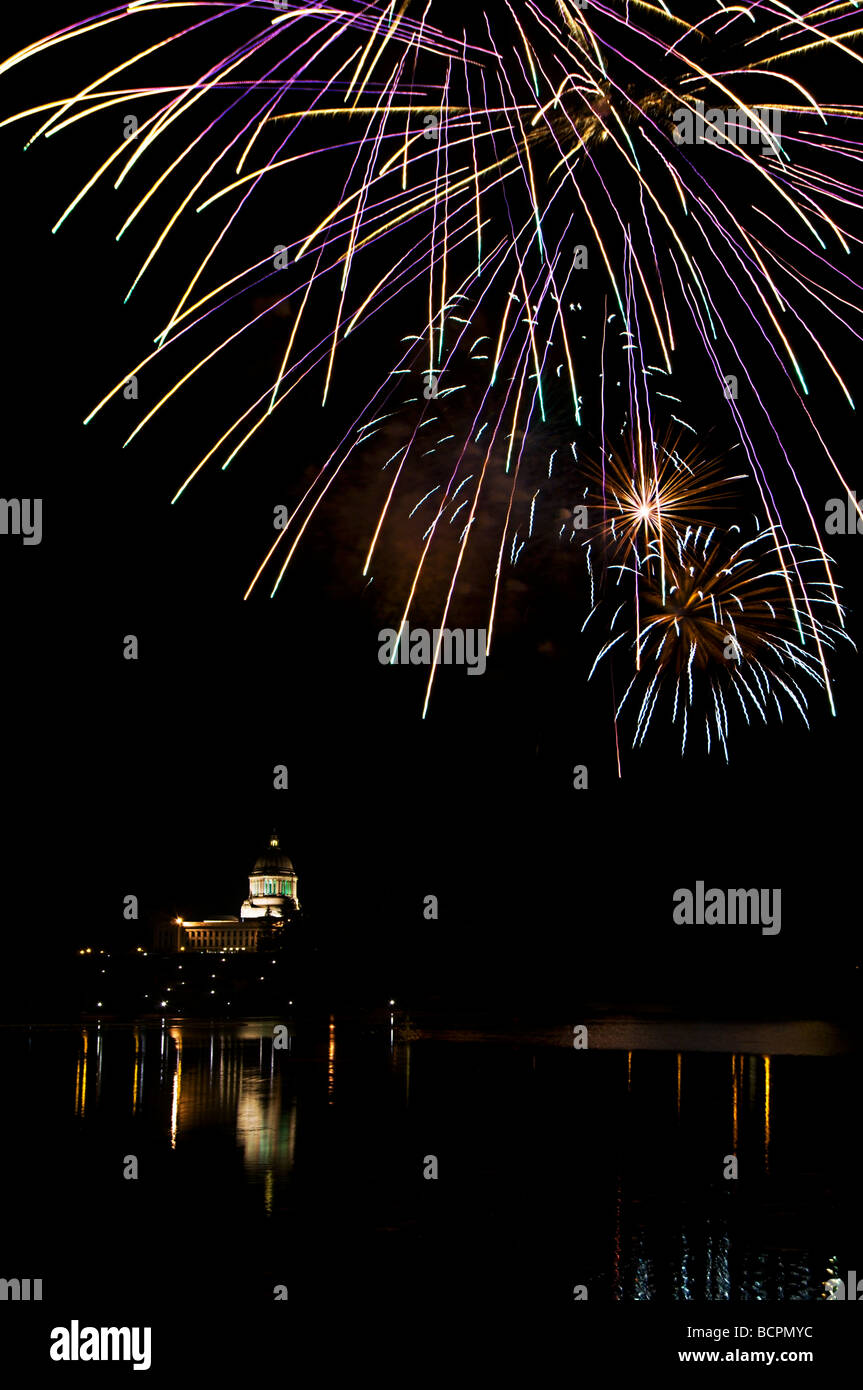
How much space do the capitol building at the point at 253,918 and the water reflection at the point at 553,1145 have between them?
400 feet

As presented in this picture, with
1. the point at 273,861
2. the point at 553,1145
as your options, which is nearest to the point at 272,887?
the point at 273,861

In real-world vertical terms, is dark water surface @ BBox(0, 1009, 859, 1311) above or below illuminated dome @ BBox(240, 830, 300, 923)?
below

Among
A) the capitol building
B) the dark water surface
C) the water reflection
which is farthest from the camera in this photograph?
the capitol building

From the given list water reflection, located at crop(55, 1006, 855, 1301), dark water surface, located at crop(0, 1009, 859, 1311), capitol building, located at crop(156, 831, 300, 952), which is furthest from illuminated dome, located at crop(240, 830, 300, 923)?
dark water surface, located at crop(0, 1009, 859, 1311)

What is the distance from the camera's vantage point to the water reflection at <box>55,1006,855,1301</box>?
11.0 metres

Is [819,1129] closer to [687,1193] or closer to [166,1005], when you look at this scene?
[687,1193]

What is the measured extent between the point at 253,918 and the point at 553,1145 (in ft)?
467

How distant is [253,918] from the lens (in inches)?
6137

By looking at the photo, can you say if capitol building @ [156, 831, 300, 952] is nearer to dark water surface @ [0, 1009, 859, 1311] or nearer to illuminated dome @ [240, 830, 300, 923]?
illuminated dome @ [240, 830, 300, 923]

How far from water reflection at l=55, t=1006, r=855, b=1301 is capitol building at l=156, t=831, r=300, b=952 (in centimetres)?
12201

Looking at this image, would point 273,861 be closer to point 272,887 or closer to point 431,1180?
point 272,887

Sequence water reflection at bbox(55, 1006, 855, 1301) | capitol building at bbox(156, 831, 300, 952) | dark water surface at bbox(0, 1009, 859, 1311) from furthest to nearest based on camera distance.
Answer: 1. capitol building at bbox(156, 831, 300, 952)
2. water reflection at bbox(55, 1006, 855, 1301)
3. dark water surface at bbox(0, 1009, 859, 1311)
